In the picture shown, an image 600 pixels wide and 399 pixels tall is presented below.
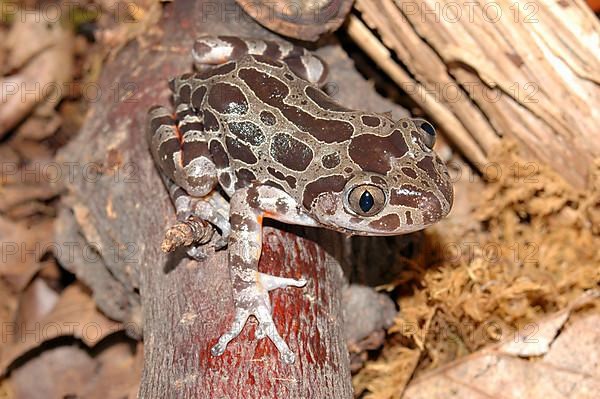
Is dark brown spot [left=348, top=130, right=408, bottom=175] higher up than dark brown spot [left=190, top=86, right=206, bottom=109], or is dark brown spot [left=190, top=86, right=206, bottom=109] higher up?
dark brown spot [left=190, top=86, right=206, bottom=109]

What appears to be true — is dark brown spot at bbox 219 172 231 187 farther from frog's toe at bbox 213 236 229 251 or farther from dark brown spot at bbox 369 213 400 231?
dark brown spot at bbox 369 213 400 231

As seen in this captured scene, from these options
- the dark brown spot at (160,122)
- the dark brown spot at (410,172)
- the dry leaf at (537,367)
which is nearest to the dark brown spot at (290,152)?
the dark brown spot at (410,172)

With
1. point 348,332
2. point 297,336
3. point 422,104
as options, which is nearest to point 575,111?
point 422,104

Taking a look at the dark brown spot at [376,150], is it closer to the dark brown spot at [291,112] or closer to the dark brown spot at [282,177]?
the dark brown spot at [291,112]

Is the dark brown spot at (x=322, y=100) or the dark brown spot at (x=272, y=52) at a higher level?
the dark brown spot at (x=272, y=52)

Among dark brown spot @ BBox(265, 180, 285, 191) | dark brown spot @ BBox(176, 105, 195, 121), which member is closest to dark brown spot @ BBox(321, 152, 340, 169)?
dark brown spot @ BBox(265, 180, 285, 191)

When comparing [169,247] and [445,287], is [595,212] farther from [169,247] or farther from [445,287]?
[169,247]
